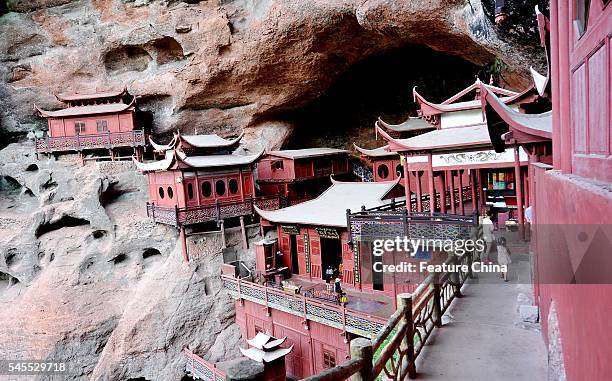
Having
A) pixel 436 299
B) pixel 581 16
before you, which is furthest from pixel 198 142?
pixel 581 16

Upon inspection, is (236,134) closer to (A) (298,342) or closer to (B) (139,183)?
(B) (139,183)

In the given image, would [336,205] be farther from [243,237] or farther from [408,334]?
[408,334]

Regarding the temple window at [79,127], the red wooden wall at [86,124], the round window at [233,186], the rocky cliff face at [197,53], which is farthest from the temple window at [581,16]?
the temple window at [79,127]

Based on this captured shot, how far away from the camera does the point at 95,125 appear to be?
30.1 m

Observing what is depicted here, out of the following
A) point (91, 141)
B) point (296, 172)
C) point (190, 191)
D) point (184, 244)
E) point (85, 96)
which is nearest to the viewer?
point (184, 244)

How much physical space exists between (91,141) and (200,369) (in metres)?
18.4

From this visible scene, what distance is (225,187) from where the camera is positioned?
23.4 m

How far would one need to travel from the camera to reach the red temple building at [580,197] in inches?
118

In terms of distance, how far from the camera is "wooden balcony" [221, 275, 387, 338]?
13.6 metres

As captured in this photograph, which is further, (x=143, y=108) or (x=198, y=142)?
(x=143, y=108)

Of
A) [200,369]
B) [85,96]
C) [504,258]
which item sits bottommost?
[200,369]

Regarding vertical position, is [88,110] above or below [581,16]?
above

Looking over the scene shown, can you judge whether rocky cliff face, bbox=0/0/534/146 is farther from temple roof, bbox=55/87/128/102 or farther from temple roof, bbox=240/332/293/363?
temple roof, bbox=240/332/293/363
